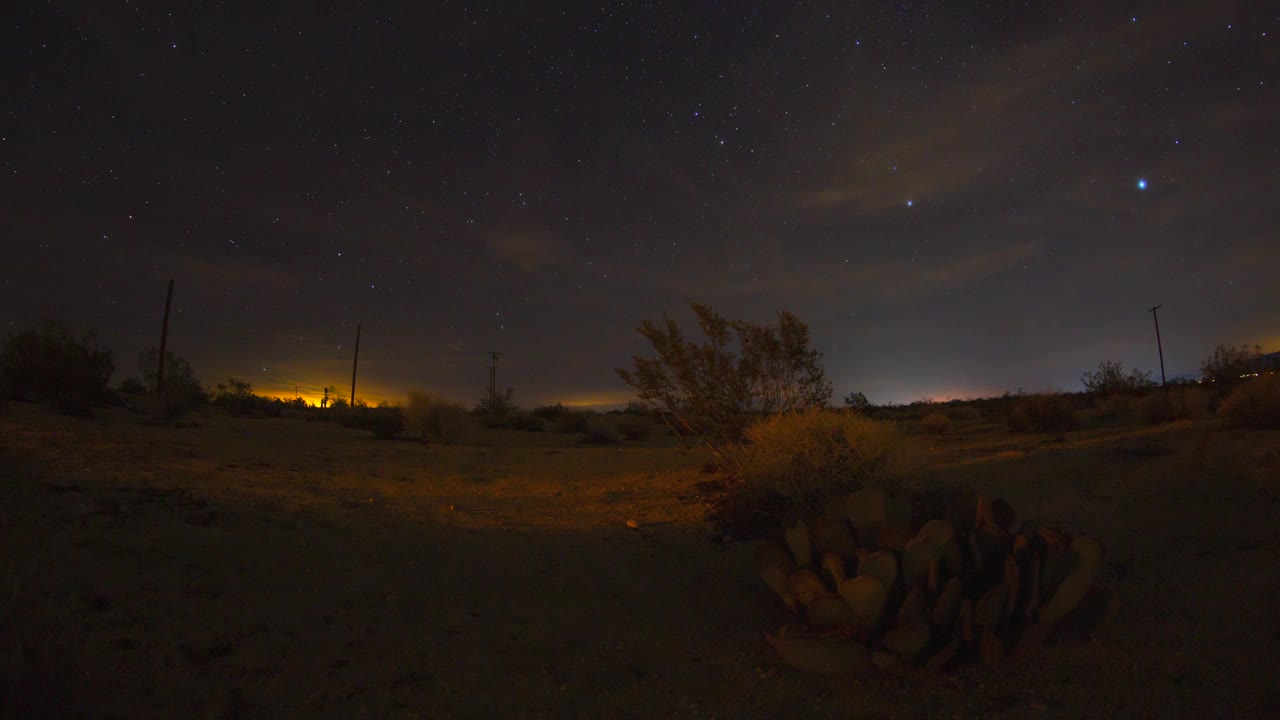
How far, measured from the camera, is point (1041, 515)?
21.5 feet

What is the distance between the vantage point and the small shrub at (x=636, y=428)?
23641 mm

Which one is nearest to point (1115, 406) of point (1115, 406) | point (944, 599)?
point (1115, 406)

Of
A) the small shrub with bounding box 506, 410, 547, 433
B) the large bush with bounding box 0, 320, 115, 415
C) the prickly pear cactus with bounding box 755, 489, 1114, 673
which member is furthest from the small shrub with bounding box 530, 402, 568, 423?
the prickly pear cactus with bounding box 755, 489, 1114, 673

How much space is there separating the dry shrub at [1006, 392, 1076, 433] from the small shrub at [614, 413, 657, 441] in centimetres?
1226

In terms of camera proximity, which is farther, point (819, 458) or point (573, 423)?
point (573, 423)

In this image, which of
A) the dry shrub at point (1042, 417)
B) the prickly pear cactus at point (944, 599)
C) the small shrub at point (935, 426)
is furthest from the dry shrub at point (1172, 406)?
the prickly pear cactus at point (944, 599)

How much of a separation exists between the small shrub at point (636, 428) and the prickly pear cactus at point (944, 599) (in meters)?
19.7

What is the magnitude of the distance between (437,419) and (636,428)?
7.53m

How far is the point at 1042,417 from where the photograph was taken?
603 inches

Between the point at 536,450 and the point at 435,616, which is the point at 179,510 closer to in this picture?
the point at 435,616

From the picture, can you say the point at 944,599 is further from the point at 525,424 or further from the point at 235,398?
the point at 235,398

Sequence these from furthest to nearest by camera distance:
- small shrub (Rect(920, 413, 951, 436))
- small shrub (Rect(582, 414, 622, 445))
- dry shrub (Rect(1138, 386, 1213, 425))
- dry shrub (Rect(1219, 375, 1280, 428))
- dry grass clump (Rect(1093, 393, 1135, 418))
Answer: small shrub (Rect(582, 414, 622, 445)), dry grass clump (Rect(1093, 393, 1135, 418)), small shrub (Rect(920, 413, 951, 436)), dry shrub (Rect(1138, 386, 1213, 425)), dry shrub (Rect(1219, 375, 1280, 428))

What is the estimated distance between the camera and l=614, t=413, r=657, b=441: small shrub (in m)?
23.6

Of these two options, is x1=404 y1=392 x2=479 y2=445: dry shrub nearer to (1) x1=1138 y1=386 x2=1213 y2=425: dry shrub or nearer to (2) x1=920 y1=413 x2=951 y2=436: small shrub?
(2) x1=920 y1=413 x2=951 y2=436: small shrub
